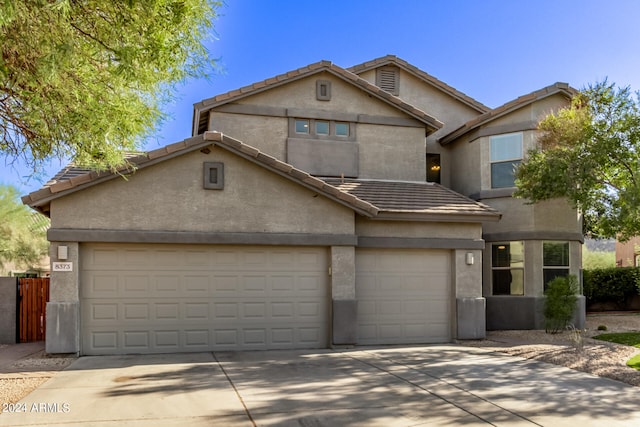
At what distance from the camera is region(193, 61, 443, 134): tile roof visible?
50.9 feet

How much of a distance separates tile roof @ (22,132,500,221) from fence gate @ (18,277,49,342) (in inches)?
117

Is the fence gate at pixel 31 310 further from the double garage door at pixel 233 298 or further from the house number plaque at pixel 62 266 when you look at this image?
the double garage door at pixel 233 298

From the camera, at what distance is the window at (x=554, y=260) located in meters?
16.8

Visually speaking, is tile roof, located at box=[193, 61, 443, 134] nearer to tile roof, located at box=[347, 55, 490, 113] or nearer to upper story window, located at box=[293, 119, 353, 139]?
upper story window, located at box=[293, 119, 353, 139]

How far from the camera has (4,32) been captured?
6590mm

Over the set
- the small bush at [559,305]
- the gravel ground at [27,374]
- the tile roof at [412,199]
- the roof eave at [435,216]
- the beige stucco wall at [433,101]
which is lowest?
the gravel ground at [27,374]

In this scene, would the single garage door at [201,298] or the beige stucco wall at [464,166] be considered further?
the beige stucco wall at [464,166]

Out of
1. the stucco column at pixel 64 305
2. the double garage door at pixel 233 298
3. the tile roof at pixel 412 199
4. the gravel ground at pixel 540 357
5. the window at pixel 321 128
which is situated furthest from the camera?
the window at pixel 321 128

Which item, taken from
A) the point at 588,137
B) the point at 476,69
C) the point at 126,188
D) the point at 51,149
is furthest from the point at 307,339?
the point at 476,69

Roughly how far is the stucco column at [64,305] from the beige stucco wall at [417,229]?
642cm

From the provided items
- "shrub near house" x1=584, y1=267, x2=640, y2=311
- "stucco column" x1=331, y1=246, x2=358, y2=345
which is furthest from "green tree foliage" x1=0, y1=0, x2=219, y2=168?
"shrub near house" x1=584, y1=267, x2=640, y2=311

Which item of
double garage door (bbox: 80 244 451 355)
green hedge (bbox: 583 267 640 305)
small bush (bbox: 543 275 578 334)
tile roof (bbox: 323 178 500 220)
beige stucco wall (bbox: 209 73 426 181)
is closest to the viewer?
double garage door (bbox: 80 244 451 355)

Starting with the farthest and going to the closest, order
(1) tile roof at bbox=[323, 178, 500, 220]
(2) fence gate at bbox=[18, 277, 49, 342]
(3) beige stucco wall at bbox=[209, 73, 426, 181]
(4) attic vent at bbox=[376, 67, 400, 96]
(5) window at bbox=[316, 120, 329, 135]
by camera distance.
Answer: (4) attic vent at bbox=[376, 67, 400, 96] < (5) window at bbox=[316, 120, 329, 135] < (3) beige stucco wall at bbox=[209, 73, 426, 181] < (2) fence gate at bbox=[18, 277, 49, 342] < (1) tile roof at bbox=[323, 178, 500, 220]

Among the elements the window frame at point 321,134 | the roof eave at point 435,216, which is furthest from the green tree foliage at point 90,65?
the window frame at point 321,134
